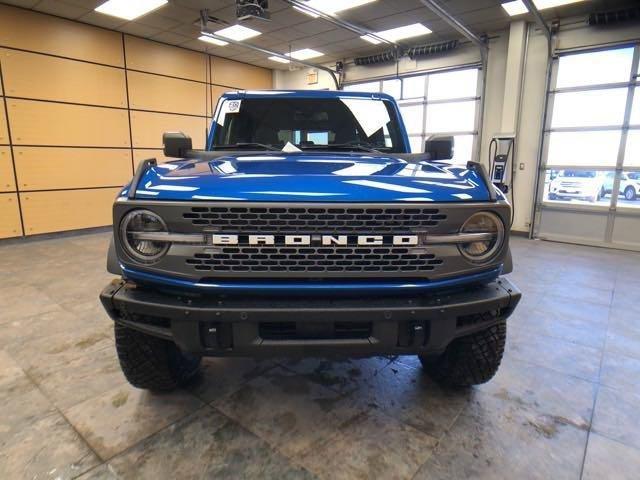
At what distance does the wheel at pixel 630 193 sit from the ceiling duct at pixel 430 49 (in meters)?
4.01

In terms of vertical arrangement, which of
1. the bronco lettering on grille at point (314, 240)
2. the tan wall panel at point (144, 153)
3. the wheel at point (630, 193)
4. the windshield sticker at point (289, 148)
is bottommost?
the wheel at point (630, 193)

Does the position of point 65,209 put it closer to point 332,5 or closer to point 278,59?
point 278,59

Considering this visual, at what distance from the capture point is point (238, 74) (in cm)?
933

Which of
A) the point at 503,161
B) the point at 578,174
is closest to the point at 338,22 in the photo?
the point at 503,161

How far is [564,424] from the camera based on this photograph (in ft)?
6.07

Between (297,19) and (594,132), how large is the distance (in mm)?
5402

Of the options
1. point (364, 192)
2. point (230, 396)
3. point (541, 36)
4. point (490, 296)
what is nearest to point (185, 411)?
point (230, 396)

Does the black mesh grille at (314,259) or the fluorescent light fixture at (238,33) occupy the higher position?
the fluorescent light fixture at (238,33)

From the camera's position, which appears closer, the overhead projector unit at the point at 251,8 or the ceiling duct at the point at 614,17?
the overhead projector unit at the point at 251,8

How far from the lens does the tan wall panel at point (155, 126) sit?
7.59 m

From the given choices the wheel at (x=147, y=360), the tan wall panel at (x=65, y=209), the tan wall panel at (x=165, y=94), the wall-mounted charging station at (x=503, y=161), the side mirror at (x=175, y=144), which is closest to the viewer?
the wheel at (x=147, y=360)

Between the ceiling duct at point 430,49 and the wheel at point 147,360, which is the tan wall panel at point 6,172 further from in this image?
the ceiling duct at point 430,49

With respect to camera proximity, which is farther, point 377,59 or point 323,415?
point 377,59

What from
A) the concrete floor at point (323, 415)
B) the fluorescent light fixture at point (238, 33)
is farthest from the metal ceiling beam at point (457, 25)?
the concrete floor at point (323, 415)
